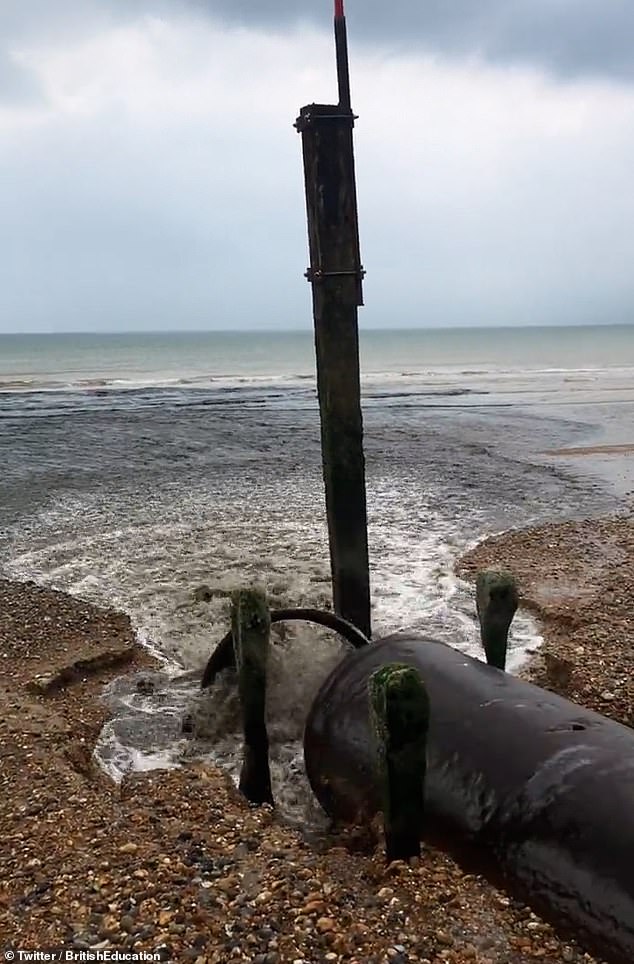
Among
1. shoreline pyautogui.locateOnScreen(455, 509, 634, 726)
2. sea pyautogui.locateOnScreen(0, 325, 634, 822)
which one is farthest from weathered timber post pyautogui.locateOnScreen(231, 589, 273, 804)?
shoreline pyautogui.locateOnScreen(455, 509, 634, 726)

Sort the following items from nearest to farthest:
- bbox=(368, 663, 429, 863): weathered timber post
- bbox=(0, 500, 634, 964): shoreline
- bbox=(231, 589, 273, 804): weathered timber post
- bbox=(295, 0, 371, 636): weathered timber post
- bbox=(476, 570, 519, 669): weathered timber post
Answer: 1. bbox=(0, 500, 634, 964): shoreline
2. bbox=(368, 663, 429, 863): weathered timber post
3. bbox=(231, 589, 273, 804): weathered timber post
4. bbox=(476, 570, 519, 669): weathered timber post
5. bbox=(295, 0, 371, 636): weathered timber post

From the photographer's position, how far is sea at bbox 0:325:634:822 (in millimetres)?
7062

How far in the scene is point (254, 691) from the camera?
206 inches

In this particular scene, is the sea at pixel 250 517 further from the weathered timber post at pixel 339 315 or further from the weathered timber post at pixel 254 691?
the weathered timber post at pixel 339 315

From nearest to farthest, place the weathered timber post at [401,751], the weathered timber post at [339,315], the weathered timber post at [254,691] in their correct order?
the weathered timber post at [401,751] < the weathered timber post at [254,691] < the weathered timber post at [339,315]

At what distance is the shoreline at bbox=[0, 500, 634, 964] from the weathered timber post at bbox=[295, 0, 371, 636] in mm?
2093

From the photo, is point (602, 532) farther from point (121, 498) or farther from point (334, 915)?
point (334, 915)

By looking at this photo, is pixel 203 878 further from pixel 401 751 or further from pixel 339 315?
pixel 339 315

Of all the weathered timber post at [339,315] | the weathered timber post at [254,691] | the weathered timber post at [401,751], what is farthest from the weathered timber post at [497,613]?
the weathered timber post at [339,315]

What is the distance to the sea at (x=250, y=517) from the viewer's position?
278 inches

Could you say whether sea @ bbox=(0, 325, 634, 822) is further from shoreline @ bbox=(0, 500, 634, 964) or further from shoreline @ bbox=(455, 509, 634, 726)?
shoreline @ bbox=(0, 500, 634, 964)

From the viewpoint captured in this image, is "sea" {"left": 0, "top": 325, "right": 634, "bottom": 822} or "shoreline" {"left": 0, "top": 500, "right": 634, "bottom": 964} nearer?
"shoreline" {"left": 0, "top": 500, "right": 634, "bottom": 964}

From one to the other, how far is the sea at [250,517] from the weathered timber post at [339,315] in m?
1.00

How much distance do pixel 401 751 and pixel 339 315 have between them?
3.95 metres
